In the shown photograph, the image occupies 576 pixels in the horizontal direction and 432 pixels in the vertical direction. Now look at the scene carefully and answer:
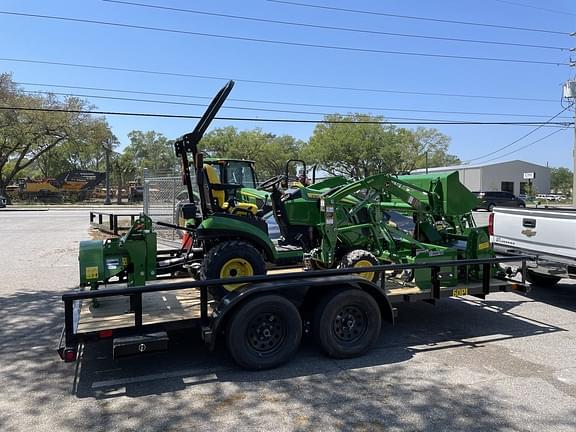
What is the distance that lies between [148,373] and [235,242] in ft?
5.85

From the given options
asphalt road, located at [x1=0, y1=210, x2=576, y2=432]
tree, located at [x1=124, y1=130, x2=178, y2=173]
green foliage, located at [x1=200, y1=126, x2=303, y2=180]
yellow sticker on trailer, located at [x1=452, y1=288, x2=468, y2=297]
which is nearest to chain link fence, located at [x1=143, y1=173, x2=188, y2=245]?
asphalt road, located at [x1=0, y1=210, x2=576, y2=432]

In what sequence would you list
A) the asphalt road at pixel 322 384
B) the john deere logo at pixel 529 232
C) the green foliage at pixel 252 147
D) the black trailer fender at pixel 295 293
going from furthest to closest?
1. the green foliage at pixel 252 147
2. the john deere logo at pixel 529 232
3. the black trailer fender at pixel 295 293
4. the asphalt road at pixel 322 384

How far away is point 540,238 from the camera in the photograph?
775 cm

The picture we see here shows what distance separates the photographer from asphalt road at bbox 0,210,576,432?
3.81 m

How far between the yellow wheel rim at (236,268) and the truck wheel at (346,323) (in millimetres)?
1151

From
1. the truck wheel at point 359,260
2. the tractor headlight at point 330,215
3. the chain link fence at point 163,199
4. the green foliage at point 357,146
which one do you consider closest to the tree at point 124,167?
the green foliage at point 357,146

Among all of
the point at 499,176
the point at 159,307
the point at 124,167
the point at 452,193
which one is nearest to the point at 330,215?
the point at 452,193

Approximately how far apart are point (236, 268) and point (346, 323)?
1.45 meters

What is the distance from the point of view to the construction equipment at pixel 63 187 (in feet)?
171

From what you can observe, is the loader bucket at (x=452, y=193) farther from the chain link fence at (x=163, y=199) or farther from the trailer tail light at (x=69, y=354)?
the chain link fence at (x=163, y=199)

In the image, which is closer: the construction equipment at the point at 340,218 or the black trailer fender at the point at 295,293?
the black trailer fender at the point at 295,293

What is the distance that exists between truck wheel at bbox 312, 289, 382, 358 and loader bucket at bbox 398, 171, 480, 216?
248 cm

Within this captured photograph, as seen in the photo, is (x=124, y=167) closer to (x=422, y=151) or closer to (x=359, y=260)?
(x=422, y=151)

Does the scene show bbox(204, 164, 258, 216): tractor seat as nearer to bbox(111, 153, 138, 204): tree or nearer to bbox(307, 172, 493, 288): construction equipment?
bbox(307, 172, 493, 288): construction equipment
